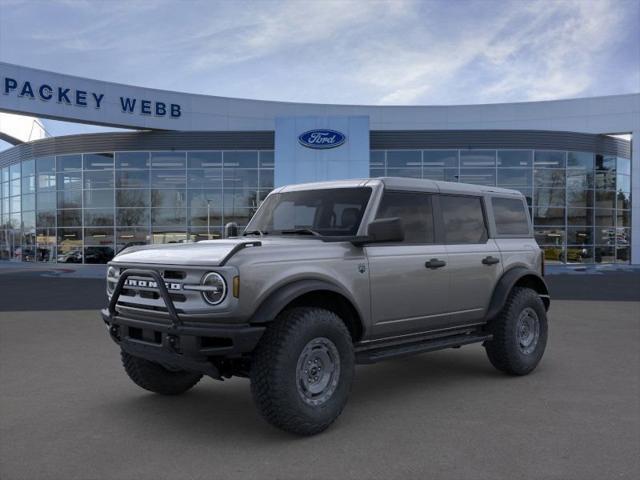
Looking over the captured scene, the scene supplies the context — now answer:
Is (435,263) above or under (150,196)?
under

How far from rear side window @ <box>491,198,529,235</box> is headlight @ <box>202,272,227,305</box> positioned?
358cm

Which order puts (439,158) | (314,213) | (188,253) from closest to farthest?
(188,253), (314,213), (439,158)

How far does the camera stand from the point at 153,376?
519cm

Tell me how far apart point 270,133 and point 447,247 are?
2142 cm

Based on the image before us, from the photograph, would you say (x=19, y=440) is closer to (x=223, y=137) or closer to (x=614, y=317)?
(x=614, y=317)

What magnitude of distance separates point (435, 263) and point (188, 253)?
2.37 metres

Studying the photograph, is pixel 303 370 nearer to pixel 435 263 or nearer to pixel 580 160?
pixel 435 263

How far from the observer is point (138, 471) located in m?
3.61

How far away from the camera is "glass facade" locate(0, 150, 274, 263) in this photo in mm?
26500

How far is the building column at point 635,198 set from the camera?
28.9m

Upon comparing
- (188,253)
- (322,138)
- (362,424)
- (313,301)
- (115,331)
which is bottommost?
(362,424)

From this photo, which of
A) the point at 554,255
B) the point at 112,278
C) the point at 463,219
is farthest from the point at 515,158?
the point at 112,278

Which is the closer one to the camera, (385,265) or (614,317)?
(385,265)

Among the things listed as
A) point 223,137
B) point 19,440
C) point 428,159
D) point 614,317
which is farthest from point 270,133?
point 19,440
